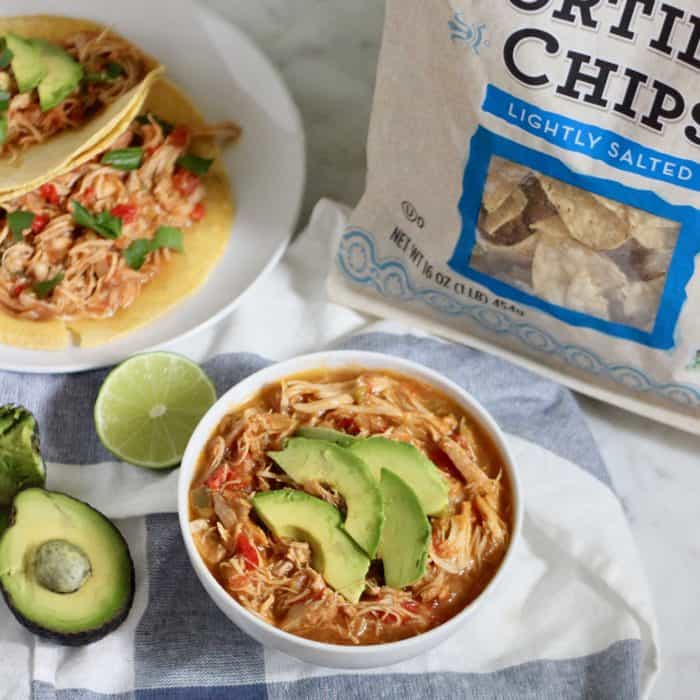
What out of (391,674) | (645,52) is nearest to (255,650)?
(391,674)

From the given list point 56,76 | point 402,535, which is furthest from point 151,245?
point 402,535

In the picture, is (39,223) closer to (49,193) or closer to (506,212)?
(49,193)

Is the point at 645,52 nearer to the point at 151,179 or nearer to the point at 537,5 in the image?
the point at 537,5

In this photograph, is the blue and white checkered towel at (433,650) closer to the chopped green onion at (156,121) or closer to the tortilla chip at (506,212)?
the tortilla chip at (506,212)

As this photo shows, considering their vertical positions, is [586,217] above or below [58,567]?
above

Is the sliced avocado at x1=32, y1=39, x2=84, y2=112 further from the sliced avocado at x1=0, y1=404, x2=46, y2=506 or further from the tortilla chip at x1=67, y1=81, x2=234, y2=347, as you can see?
the sliced avocado at x1=0, y1=404, x2=46, y2=506

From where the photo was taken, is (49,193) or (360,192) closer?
(49,193)

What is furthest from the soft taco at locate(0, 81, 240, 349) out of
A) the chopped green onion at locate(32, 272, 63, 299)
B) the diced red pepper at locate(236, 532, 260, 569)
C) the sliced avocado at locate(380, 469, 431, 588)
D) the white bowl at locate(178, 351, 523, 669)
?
the sliced avocado at locate(380, 469, 431, 588)

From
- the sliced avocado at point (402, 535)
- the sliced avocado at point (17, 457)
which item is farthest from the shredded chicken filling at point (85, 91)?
the sliced avocado at point (402, 535)
